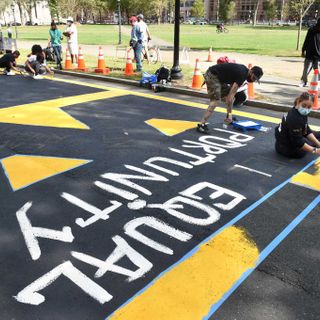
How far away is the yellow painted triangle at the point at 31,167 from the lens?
16.4 ft

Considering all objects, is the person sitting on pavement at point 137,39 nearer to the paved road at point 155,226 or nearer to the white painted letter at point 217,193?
the paved road at point 155,226

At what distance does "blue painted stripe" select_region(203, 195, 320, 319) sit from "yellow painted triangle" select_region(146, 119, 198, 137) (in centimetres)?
323

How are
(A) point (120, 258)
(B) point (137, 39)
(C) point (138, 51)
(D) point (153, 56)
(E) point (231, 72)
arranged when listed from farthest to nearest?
(D) point (153, 56) → (C) point (138, 51) → (B) point (137, 39) → (E) point (231, 72) → (A) point (120, 258)

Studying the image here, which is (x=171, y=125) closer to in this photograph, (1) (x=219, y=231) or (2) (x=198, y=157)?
(2) (x=198, y=157)

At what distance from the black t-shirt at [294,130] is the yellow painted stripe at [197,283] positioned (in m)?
2.28

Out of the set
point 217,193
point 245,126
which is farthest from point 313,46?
point 217,193

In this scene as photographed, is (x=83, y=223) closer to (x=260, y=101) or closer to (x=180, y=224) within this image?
(x=180, y=224)

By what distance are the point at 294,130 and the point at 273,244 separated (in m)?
2.31

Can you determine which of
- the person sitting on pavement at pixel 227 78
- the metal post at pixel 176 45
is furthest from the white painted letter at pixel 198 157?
the metal post at pixel 176 45

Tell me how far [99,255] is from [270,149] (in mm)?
3858

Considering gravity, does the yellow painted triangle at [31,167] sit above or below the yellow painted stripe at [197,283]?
above

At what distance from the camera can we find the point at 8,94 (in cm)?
1070

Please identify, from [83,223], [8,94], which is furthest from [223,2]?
[83,223]

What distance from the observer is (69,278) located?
3.09 meters
